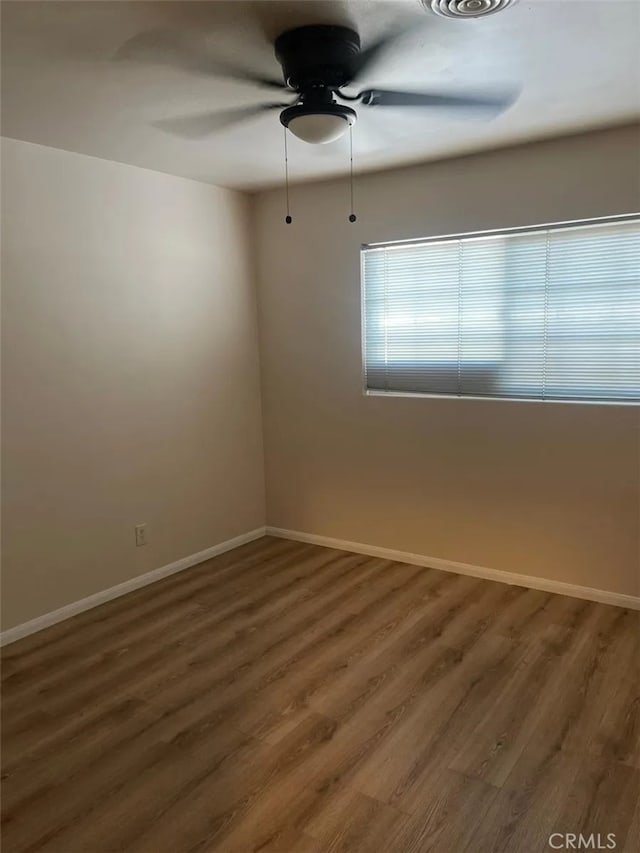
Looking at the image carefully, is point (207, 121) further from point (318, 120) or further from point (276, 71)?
point (318, 120)

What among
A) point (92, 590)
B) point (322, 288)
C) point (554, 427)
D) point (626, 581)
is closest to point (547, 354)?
point (554, 427)

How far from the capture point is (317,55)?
213 cm

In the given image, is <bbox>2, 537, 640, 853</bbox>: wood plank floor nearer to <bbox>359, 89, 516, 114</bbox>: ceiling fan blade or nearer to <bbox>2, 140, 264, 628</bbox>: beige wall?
<bbox>2, 140, 264, 628</bbox>: beige wall

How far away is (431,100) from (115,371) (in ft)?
7.20

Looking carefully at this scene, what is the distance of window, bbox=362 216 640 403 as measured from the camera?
10.8 ft

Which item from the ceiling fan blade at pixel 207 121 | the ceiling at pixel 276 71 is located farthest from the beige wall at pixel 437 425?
the ceiling fan blade at pixel 207 121

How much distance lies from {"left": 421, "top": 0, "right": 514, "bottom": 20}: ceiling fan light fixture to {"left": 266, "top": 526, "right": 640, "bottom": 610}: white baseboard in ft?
9.46

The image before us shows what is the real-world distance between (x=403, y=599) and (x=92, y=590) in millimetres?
1788

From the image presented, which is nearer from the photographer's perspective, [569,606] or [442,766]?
[442,766]

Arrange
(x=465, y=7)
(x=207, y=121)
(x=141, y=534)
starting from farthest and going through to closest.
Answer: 1. (x=141, y=534)
2. (x=207, y=121)
3. (x=465, y=7)

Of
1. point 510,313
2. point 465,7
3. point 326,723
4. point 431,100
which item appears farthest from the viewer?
point 510,313

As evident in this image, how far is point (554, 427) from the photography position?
11.5 ft

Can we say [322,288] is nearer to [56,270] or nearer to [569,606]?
[56,270]

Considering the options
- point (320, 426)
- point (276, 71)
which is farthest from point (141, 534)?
point (276, 71)
